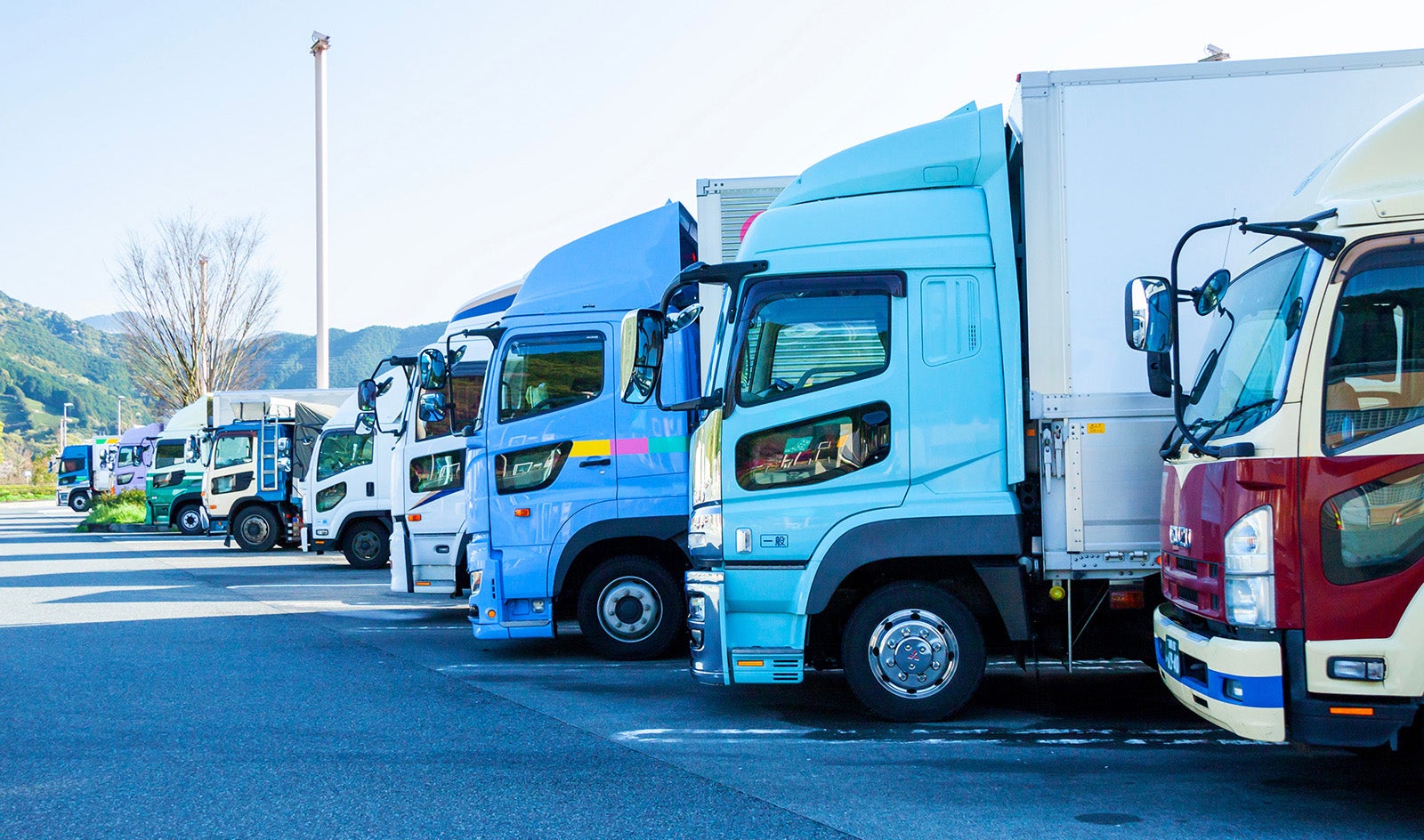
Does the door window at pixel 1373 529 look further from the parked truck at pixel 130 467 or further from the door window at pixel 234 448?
the parked truck at pixel 130 467

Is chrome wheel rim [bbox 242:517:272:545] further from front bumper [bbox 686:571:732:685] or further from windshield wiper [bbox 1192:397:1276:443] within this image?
windshield wiper [bbox 1192:397:1276:443]

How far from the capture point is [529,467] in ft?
27.8

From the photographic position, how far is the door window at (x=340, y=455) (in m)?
17.1

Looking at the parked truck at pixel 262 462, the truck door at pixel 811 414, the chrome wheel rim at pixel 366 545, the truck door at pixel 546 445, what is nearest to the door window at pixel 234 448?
the parked truck at pixel 262 462

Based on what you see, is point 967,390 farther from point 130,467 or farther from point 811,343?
point 130,467

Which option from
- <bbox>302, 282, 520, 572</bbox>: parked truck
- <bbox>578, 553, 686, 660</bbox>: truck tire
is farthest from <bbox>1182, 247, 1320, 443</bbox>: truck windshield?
<bbox>302, 282, 520, 572</bbox>: parked truck

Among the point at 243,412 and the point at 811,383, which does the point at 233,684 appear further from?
the point at 243,412

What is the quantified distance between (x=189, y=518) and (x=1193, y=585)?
26482 millimetres

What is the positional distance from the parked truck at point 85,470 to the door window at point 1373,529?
4851 centimetres

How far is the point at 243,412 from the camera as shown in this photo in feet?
73.8

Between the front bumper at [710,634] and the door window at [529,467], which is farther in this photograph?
the door window at [529,467]

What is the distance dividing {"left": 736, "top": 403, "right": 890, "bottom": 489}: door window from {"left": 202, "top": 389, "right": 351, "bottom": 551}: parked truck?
56.9 ft

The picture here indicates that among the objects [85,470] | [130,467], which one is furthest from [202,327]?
[85,470]

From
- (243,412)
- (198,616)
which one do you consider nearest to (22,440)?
(243,412)
